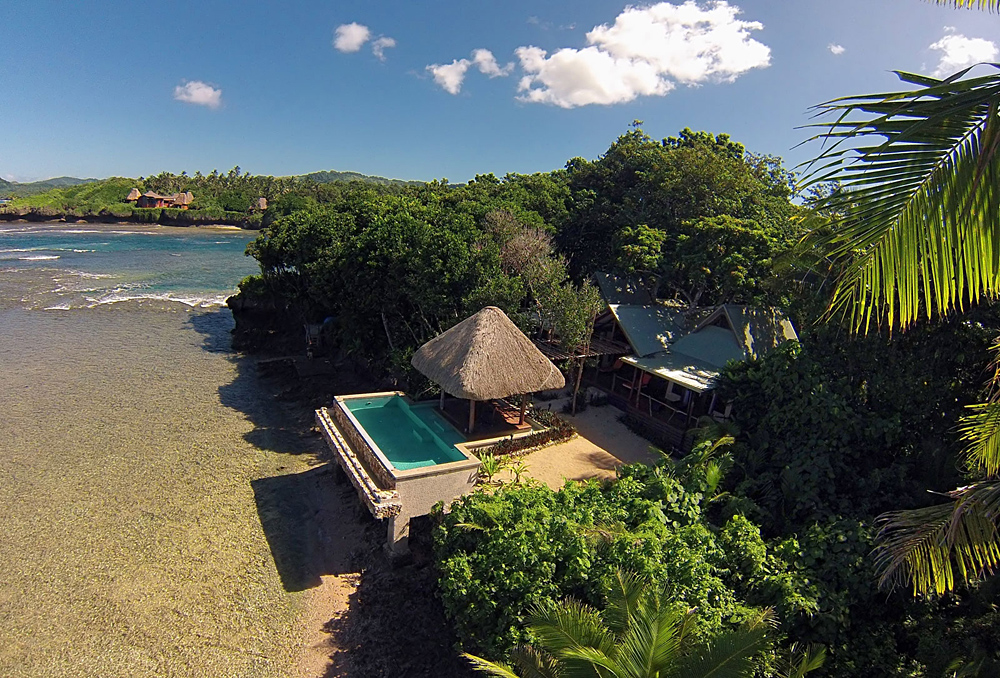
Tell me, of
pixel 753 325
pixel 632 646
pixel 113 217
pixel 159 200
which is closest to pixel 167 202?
pixel 159 200

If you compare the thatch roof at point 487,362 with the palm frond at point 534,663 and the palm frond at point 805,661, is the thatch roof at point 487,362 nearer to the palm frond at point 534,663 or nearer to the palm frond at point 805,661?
the palm frond at point 534,663

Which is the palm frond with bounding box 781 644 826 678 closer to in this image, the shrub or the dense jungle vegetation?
the dense jungle vegetation

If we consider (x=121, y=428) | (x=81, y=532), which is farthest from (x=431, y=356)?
(x=121, y=428)

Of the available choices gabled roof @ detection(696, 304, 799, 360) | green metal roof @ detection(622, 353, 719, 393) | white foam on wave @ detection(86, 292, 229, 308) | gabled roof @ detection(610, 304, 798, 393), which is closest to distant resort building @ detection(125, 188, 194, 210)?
white foam on wave @ detection(86, 292, 229, 308)

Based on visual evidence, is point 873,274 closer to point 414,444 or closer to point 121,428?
point 414,444

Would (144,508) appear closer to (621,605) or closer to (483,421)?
(483,421)
